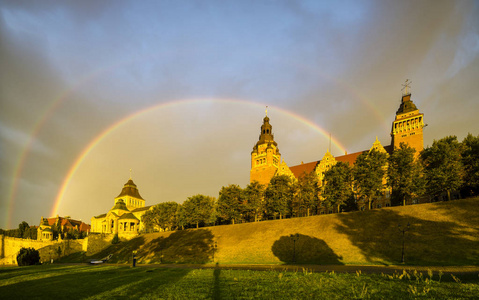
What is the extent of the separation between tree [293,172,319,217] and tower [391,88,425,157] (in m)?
29.6

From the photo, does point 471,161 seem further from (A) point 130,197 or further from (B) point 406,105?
(A) point 130,197

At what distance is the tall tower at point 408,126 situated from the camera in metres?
79.9

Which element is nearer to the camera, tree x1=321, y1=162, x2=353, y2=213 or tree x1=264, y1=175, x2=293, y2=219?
tree x1=321, y1=162, x2=353, y2=213

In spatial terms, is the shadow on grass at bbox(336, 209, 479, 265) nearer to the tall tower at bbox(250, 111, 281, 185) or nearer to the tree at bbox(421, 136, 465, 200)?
the tree at bbox(421, 136, 465, 200)

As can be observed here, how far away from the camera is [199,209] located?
289 ft

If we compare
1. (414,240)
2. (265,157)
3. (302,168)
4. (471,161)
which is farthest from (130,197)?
(471,161)

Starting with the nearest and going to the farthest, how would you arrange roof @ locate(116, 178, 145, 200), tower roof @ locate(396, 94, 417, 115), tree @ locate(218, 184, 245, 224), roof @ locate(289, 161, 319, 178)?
1. tree @ locate(218, 184, 245, 224)
2. tower roof @ locate(396, 94, 417, 115)
3. roof @ locate(289, 161, 319, 178)
4. roof @ locate(116, 178, 145, 200)

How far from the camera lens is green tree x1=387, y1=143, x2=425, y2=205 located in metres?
58.2

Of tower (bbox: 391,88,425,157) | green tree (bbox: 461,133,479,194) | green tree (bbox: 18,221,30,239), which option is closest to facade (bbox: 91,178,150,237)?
green tree (bbox: 18,221,30,239)

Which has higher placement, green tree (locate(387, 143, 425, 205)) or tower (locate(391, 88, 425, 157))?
tower (locate(391, 88, 425, 157))

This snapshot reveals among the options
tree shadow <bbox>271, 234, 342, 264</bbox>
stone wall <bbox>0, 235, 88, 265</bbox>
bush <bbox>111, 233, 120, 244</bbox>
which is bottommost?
stone wall <bbox>0, 235, 88, 265</bbox>

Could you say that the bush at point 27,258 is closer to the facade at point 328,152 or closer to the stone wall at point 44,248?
the stone wall at point 44,248

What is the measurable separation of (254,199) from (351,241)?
36614 millimetres

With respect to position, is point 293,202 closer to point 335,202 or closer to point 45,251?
point 335,202
